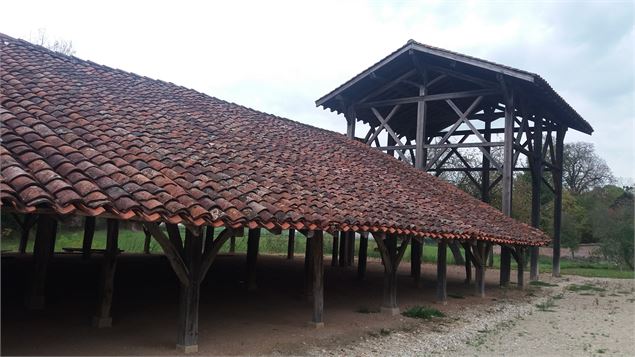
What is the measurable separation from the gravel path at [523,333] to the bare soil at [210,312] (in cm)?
37

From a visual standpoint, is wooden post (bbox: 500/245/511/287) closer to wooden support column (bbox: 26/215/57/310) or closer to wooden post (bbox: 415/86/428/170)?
wooden post (bbox: 415/86/428/170)

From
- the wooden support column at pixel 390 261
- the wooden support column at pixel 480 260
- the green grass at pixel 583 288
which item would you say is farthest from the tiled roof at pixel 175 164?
the green grass at pixel 583 288

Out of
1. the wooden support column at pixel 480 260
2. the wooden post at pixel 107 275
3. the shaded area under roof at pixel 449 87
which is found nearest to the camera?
the wooden post at pixel 107 275

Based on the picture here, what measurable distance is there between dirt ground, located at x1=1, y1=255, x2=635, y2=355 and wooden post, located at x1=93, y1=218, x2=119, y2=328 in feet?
0.60

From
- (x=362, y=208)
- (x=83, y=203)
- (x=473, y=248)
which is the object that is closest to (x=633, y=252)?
(x=473, y=248)

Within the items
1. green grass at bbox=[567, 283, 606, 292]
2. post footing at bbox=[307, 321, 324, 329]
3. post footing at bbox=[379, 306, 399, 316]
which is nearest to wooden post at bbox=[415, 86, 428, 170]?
green grass at bbox=[567, 283, 606, 292]

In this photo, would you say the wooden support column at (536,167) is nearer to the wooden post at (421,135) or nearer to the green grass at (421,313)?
the wooden post at (421,135)

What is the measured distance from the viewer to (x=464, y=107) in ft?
59.8

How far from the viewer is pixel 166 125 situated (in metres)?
8.43

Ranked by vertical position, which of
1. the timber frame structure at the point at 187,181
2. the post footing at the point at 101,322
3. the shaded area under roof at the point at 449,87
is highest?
the shaded area under roof at the point at 449,87

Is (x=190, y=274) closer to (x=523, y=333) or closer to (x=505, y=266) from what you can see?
(x=523, y=333)

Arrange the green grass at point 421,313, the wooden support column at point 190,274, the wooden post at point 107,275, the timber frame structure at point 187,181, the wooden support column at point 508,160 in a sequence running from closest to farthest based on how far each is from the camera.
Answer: the timber frame structure at point 187,181
the wooden support column at point 190,274
the wooden post at point 107,275
the green grass at point 421,313
the wooden support column at point 508,160

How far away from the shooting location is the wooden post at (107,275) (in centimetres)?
683

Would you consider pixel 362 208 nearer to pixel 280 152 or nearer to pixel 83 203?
pixel 280 152
